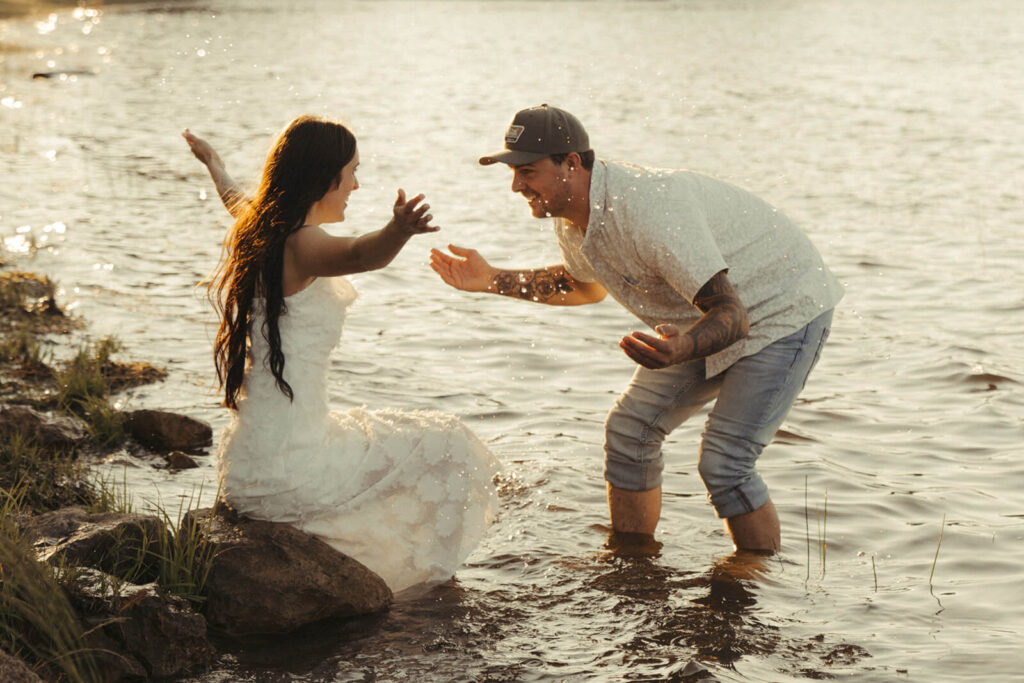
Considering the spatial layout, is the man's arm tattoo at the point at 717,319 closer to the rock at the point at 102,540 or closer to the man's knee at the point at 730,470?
the man's knee at the point at 730,470

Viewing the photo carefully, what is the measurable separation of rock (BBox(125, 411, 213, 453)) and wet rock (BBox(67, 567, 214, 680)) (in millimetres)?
2833

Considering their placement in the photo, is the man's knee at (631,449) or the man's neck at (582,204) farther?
the man's knee at (631,449)

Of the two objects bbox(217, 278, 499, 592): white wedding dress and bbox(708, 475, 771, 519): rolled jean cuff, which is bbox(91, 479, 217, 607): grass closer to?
bbox(217, 278, 499, 592): white wedding dress

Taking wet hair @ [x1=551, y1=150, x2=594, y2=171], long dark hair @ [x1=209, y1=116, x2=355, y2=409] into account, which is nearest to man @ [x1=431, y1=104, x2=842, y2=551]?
wet hair @ [x1=551, y1=150, x2=594, y2=171]

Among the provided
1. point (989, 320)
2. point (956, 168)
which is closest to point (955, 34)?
point (956, 168)

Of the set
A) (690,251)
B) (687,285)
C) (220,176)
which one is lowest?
(687,285)

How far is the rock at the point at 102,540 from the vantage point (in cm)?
504

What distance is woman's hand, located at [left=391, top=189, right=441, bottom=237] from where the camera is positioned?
15.6 ft

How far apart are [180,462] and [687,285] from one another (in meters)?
3.49

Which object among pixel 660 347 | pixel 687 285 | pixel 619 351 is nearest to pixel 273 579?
pixel 660 347

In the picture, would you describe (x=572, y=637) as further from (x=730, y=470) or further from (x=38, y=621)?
(x=38, y=621)

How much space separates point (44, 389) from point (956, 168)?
15367 mm

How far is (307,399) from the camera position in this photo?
536cm

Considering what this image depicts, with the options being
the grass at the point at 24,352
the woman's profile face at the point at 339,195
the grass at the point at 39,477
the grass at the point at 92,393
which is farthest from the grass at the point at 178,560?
the grass at the point at 24,352
